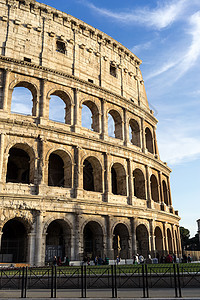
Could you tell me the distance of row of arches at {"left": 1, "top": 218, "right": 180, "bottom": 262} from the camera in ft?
60.6

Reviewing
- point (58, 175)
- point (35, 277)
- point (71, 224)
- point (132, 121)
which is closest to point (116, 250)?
point (71, 224)

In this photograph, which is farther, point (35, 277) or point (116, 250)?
point (116, 250)

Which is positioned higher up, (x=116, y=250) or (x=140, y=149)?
(x=140, y=149)

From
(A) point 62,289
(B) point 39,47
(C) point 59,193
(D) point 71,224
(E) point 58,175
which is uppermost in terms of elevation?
(B) point 39,47

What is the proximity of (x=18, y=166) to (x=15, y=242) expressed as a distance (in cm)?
550

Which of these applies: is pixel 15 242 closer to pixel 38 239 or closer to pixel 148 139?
pixel 38 239

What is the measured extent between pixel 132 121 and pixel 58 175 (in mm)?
8492

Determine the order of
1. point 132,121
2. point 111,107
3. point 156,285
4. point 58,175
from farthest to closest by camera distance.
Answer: point 132,121 → point 111,107 → point 58,175 → point 156,285

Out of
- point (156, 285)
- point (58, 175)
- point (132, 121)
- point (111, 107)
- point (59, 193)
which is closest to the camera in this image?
point (156, 285)

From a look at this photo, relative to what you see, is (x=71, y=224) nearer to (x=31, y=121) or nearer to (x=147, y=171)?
(x=31, y=121)

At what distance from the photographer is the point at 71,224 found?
744 inches

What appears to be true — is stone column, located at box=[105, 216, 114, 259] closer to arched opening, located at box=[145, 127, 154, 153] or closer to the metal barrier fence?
the metal barrier fence

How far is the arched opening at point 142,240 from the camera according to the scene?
75.7 feet

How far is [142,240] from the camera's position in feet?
77.5
